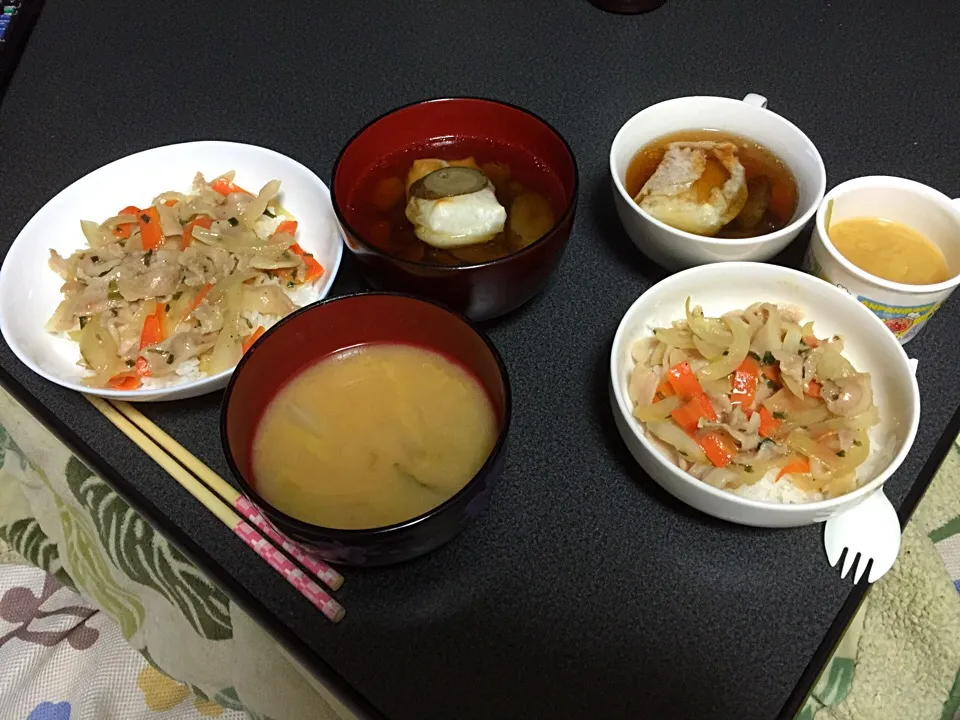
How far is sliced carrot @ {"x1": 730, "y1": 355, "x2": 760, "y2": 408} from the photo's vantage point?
38.3 inches

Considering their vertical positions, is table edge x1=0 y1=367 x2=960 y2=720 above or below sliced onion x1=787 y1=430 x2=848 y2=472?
below

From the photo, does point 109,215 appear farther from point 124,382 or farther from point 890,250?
point 890,250

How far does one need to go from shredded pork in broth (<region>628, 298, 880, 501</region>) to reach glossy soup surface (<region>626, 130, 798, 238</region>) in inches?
5.6

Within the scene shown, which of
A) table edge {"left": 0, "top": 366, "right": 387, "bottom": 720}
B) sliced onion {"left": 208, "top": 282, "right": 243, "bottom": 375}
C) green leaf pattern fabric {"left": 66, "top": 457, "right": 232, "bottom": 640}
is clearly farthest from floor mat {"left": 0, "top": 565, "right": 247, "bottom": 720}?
sliced onion {"left": 208, "top": 282, "right": 243, "bottom": 375}

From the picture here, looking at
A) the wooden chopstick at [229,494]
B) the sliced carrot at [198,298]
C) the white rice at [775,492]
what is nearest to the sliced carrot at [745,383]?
the white rice at [775,492]

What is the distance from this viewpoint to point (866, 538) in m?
0.90

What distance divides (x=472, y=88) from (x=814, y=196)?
29.4 inches

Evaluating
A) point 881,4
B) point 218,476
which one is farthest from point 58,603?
point 881,4

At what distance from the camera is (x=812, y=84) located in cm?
149

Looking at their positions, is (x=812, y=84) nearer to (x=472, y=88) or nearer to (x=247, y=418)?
(x=472, y=88)

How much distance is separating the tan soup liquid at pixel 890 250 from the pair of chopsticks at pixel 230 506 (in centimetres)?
86

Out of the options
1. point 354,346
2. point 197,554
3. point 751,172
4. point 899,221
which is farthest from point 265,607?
point 899,221

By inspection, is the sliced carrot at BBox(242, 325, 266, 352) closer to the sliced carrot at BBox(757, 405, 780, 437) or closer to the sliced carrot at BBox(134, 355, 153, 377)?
the sliced carrot at BBox(134, 355, 153, 377)

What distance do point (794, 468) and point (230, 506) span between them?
0.72 meters
